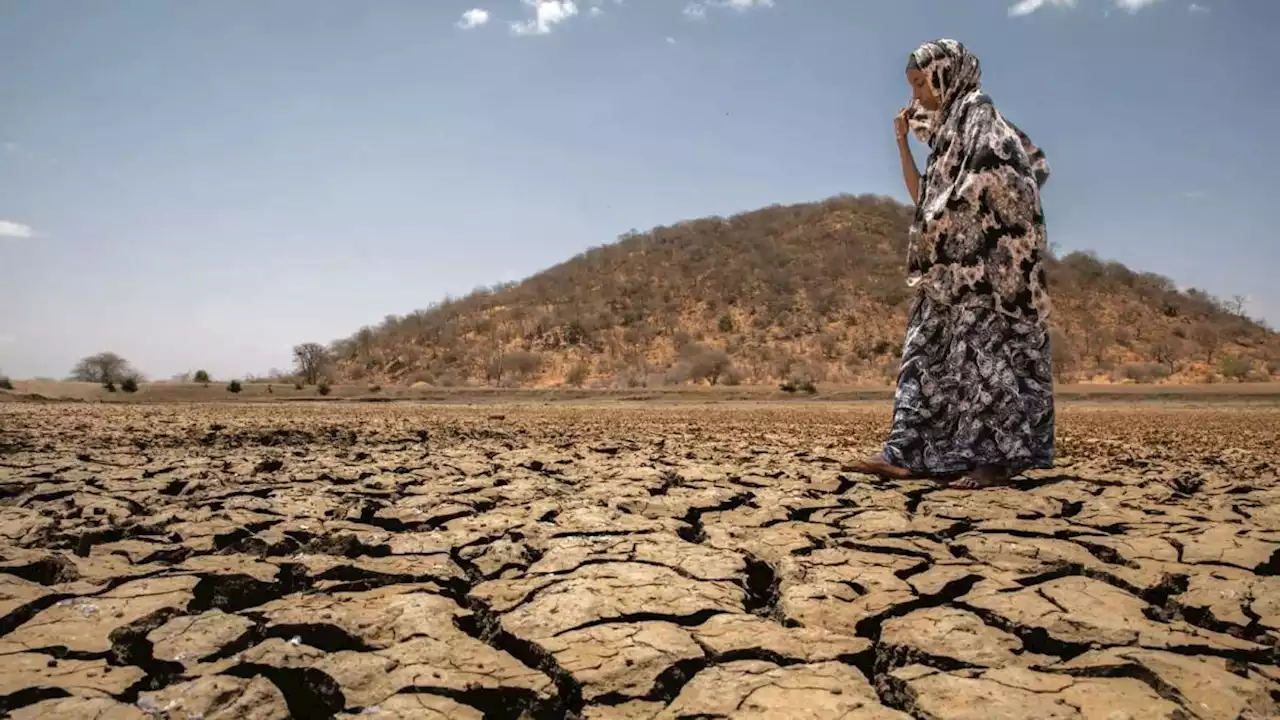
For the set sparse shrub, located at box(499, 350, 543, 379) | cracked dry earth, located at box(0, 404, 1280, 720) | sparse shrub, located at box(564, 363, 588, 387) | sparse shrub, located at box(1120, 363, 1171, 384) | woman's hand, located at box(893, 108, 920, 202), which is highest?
woman's hand, located at box(893, 108, 920, 202)

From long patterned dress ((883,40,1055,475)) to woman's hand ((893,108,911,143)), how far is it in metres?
0.23

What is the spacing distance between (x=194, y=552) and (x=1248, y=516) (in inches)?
145

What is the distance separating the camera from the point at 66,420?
25.7ft

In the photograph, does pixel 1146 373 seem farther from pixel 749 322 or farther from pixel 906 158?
pixel 906 158

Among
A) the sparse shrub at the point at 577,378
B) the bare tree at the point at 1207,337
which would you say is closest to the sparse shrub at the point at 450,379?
the sparse shrub at the point at 577,378

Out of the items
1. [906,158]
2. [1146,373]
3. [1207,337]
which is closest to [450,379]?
[1146,373]

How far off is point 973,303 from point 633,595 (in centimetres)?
242

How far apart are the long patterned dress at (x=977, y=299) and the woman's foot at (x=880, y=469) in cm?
4

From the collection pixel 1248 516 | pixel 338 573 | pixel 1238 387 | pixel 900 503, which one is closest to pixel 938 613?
pixel 900 503

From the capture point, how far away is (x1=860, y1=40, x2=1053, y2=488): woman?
3.50 m

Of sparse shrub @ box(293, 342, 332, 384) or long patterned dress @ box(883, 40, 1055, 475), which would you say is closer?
long patterned dress @ box(883, 40, 1055, 475)

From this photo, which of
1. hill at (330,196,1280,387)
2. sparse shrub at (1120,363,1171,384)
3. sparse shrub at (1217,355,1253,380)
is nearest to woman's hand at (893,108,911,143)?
hill at (330,196,1280,387)

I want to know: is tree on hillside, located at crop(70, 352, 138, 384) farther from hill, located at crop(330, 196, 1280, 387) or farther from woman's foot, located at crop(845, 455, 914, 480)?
woman's foot, located at crop(845, 455, 914, 480)

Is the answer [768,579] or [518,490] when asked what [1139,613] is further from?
[518,490]
